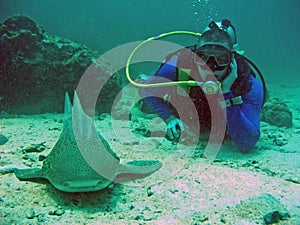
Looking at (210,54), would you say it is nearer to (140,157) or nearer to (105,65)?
(140,157)

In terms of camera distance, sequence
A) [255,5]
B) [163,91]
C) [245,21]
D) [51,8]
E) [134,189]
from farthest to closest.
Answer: [245,21] → [255,5] → [51,8] → [163,91] → [134,189]

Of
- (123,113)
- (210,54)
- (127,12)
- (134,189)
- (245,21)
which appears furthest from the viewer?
(245,21)

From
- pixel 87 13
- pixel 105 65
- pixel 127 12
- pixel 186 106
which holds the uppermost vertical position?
pixel 127 12

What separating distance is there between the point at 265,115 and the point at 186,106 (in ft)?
10.7

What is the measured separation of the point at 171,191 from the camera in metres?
2.50

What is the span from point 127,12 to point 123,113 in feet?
192

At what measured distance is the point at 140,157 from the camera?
134 inches

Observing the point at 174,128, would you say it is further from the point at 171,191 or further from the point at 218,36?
the point at 218,36

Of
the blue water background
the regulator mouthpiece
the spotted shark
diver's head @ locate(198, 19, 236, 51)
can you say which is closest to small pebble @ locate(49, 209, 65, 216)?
the spotted shark

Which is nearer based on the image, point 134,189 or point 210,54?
point 134,189

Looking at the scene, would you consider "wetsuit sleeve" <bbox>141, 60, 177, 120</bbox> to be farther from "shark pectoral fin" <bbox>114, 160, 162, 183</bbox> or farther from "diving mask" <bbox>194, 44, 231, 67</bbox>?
"shark pectoral fin" <bbox>114, 160, 162, 183</bbox>

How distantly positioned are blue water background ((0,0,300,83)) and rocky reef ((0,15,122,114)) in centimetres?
1631

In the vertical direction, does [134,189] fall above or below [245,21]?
below

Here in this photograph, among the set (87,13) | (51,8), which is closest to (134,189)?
(51,8)
